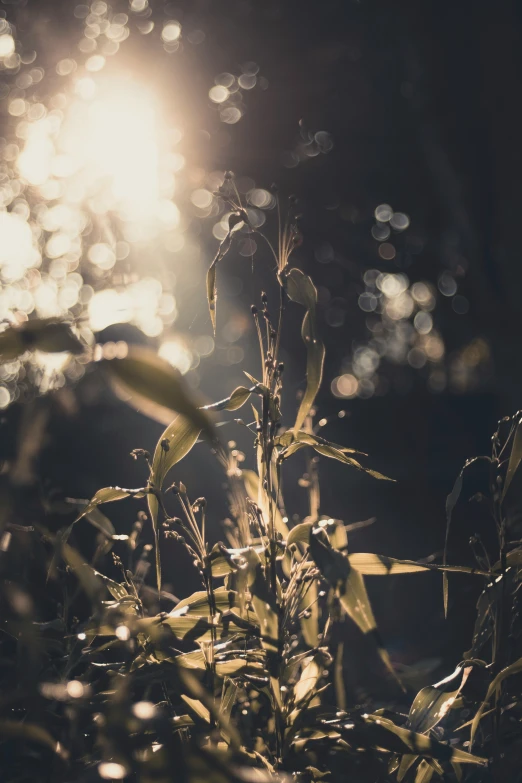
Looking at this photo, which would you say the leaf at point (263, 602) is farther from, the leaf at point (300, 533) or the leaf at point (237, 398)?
the leaf at point (237, 398)

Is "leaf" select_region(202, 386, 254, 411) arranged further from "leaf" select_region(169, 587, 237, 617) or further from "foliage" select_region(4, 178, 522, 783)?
"leaf" select_region(169, 587, 237, 617)

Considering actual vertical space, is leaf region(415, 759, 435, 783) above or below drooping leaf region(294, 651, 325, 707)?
below

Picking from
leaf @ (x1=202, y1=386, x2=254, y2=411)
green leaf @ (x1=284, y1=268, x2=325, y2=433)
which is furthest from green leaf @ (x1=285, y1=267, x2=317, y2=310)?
leaf @ (x1=202, y1=386, x2=254, y2=411)

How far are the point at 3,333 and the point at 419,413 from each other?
19.2 feet

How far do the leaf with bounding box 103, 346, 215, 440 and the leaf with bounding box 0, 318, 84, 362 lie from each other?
3cm

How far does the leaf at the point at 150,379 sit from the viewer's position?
0.45 metres

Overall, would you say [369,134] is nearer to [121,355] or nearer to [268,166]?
[268,166]

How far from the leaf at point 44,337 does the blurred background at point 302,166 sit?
2.11m

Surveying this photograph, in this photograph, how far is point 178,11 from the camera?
4.41 m

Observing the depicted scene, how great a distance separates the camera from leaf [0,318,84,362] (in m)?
0.45

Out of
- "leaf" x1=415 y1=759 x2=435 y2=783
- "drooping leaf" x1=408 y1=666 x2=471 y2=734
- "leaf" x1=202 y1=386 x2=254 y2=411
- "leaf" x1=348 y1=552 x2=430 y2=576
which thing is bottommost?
"leaf" x1=415 y1=759 x2=435 y2=783

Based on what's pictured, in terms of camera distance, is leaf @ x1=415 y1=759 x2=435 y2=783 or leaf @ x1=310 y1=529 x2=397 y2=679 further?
leaf @ x1=415 y1=759 x2=435 y2=783

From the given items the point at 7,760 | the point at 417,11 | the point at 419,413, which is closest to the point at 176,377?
the point at 7,760

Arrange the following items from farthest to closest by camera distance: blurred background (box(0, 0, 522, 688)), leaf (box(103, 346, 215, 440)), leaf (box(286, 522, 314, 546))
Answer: blurred background (box(0, 0, 522, 688)) → leaf (box(286, 522, 314, 546)) → leaf (box(103, 346, 215, 440))
